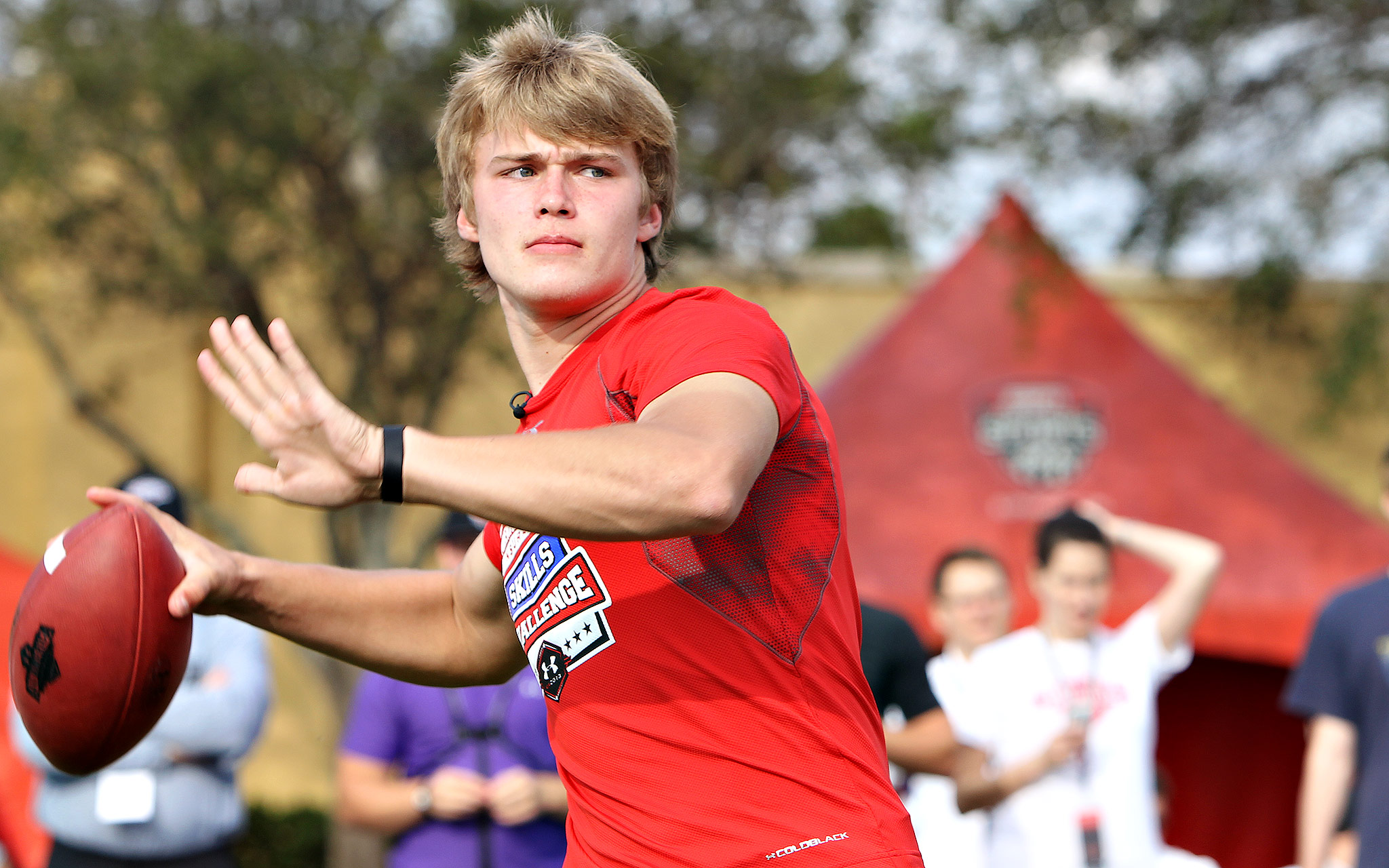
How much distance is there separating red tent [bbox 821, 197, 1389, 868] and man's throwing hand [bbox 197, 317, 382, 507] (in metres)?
5.28

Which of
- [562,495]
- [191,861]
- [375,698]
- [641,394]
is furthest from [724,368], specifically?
[191,861]

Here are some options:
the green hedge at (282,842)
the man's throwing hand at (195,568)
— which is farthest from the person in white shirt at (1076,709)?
the green hedge at (282,842)

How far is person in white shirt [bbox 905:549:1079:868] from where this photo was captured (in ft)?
15.7

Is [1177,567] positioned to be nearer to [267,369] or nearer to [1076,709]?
[1076,709]

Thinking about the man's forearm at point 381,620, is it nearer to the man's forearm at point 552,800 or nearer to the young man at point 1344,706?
the man's forearm at point 552,800

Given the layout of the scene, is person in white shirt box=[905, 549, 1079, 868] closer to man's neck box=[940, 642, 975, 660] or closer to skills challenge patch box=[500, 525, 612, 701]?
man's neck box=[940, 642, 975, 660]

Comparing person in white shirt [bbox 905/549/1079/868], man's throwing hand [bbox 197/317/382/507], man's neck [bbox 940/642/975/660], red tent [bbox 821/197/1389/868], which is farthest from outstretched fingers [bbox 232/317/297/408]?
red tent [bbox 821/197/1389/868]

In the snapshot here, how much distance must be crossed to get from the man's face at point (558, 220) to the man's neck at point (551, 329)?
22mm

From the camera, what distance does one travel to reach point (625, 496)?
5.14 ft

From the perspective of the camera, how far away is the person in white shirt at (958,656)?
478 cm

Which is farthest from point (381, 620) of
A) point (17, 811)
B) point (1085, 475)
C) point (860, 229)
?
point (860, 229)

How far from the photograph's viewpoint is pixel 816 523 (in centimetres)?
192

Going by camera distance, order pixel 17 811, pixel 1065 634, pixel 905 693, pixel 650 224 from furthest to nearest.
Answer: pixel 17 811, pixel 1065 634, pixel 905 693, pixel 650 224

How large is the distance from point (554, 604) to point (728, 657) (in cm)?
30
